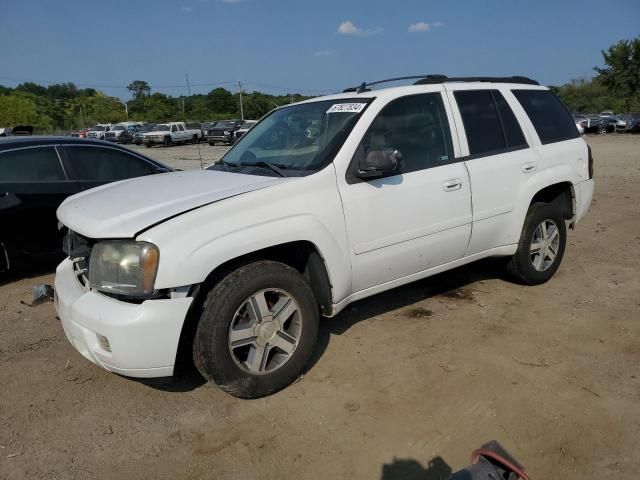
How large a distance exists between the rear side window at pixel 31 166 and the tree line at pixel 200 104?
4374cm

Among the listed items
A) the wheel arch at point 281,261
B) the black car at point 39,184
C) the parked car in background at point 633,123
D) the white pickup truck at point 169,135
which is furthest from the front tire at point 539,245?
the parked car in background at point 633,123

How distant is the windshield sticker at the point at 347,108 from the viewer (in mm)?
3662

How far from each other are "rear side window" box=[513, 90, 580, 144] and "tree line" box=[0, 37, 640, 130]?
41305 mm

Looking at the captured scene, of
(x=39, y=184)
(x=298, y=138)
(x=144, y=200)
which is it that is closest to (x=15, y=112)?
(x=39, y=184)

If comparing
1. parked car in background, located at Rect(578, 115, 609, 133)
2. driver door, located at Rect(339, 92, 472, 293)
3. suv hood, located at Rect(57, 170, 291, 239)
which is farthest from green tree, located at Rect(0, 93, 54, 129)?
driver door, located at Rect(339, 92, 472, 293)

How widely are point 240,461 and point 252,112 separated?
8650cm

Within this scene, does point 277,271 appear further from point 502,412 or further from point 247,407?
point 502,412

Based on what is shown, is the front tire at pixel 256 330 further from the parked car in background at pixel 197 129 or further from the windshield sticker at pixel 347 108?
the parked car in background at pixel 197 129

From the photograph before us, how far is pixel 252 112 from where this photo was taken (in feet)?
281

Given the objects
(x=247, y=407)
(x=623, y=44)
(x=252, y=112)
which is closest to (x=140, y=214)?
(x=247, y=407)

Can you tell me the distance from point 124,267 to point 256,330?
2.68ft

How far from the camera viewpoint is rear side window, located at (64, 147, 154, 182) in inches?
227

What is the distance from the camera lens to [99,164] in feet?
19.5

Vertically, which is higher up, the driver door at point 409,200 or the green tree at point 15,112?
the green tree at point 15,112
